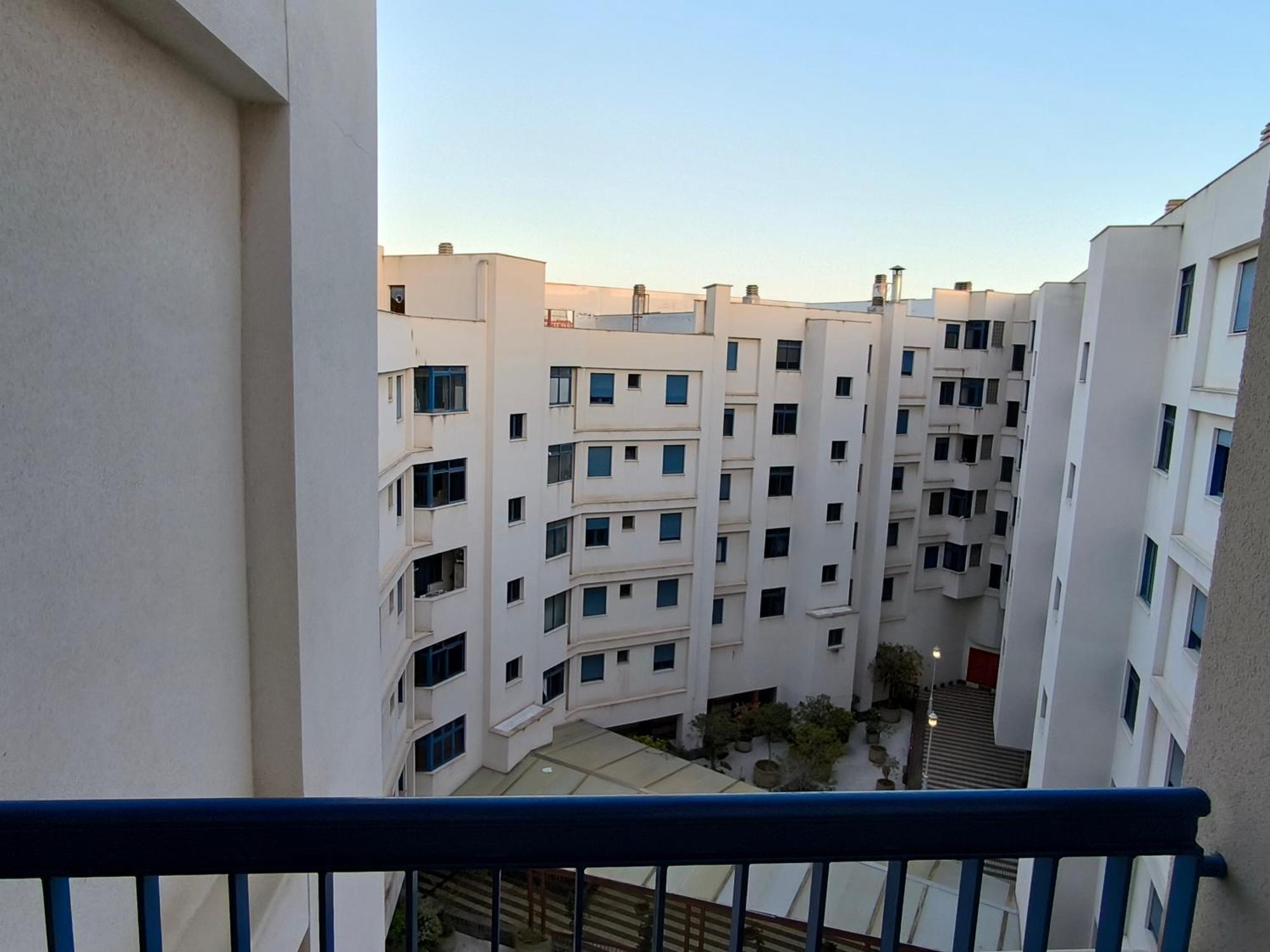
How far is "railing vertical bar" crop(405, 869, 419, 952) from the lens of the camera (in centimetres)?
146

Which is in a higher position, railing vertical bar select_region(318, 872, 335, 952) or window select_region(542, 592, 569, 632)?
railing vertical bar select_region(318, 872, 335, 952)

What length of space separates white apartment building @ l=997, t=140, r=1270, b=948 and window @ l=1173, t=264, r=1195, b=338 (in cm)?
3

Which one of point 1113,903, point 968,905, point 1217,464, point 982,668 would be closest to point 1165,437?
point 1217,464

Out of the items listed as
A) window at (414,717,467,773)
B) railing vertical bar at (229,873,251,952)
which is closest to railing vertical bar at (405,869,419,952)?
railing vertical bar at (229,873,251,952)

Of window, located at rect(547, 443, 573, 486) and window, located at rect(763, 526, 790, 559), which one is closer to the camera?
window, located at rect(547, 443, 573, 486)

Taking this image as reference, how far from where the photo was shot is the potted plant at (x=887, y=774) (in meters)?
18.7

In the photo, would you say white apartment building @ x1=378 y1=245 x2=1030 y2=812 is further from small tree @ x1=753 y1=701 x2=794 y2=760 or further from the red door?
small tree @ x1=753 y1=701 x2=794 y2=760

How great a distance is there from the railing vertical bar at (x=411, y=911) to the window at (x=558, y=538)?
1672cm

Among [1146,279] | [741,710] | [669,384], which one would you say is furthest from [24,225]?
[741,710]

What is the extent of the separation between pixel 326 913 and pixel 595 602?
18483mm

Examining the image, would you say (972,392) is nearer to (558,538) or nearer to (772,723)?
(772,723)

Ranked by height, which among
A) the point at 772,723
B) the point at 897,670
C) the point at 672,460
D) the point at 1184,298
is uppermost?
the point at 1184,298

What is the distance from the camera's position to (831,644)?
72.7 feet

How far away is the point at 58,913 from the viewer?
1298 mm
